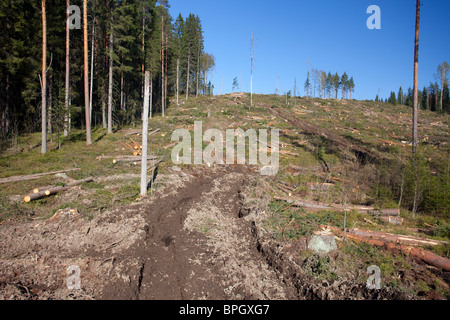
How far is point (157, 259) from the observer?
6.92 m

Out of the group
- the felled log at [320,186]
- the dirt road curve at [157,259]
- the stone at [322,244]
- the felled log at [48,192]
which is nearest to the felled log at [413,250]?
the stone at [322,244]

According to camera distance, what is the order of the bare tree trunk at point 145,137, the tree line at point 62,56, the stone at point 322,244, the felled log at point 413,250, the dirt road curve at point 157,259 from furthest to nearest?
the tree line at point 62,56
the bare tree trunk at point 145,137
the stone at point 322,244
the felled log at point 413,250
the dirt road curve at point 157,259

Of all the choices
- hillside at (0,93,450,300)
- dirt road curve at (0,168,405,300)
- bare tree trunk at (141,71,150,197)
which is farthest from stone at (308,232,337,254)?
bare tree trunk at (141,71,150,197)

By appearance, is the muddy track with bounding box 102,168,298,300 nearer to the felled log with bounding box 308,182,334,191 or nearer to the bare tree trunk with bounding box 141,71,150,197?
the bare tree trunk with bounding box 141,71,150,197

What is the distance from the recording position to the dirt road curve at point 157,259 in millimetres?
5461

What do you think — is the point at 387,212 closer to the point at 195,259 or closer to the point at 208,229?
the point at 208,229

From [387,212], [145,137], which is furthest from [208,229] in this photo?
[387,212]

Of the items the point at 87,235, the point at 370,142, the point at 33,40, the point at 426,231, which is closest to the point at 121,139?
the point at 33,40

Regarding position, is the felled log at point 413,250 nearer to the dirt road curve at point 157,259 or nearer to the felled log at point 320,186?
the dirt road curve at point 157,259

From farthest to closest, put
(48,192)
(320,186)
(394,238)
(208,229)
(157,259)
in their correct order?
(320,186), (48,192), (208,229), (394,238), (157,259)

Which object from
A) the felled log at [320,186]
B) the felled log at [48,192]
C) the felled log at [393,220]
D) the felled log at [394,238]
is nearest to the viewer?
the felled log at [394,238]

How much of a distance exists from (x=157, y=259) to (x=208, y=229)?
2.38m

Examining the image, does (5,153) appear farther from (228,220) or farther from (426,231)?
(426,231)

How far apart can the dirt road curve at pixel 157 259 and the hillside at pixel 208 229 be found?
3 cm
